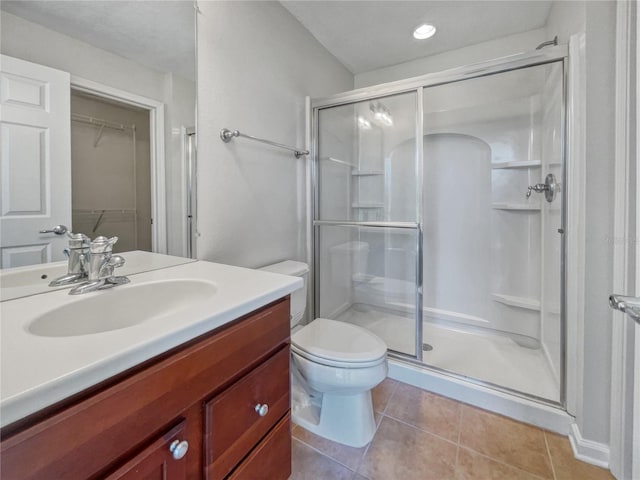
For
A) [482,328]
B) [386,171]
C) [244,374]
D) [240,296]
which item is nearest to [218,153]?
[240,296]

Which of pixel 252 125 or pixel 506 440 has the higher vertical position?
pixel 252 125

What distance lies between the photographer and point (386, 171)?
2.41 meters

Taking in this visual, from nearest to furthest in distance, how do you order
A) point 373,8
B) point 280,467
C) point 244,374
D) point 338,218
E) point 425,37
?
1. point 244,374
2. point 280,467
3. point 373,8
4. point 425,37
5. point 338,218

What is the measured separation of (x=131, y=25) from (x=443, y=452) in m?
2.09

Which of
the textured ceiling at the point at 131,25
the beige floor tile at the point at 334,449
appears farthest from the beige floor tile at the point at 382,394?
the textured ceiling at the point at 131,25

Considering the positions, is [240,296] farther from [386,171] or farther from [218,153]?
[386,171]

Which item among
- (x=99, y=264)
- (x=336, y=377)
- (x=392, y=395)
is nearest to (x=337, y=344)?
(x=336, y=377)

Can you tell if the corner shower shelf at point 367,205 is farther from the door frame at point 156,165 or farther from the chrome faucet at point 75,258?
the chrome faucet at point 75,258

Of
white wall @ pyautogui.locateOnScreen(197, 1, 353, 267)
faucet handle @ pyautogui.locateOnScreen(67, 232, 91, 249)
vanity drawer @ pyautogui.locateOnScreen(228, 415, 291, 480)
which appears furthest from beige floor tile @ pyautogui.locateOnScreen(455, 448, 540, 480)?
faucet handle @ pyautogui.locateOnScreen(67, 232, 91, 249)

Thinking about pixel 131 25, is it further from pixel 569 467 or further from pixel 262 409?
pixel 569 467

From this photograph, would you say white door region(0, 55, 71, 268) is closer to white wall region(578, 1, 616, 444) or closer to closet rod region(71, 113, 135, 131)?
closet rod region(71, 113, 135, 131)

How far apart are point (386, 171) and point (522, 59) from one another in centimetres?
117

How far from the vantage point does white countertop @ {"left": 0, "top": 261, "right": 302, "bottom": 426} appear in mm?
370

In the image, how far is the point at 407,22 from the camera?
184 centimetres
